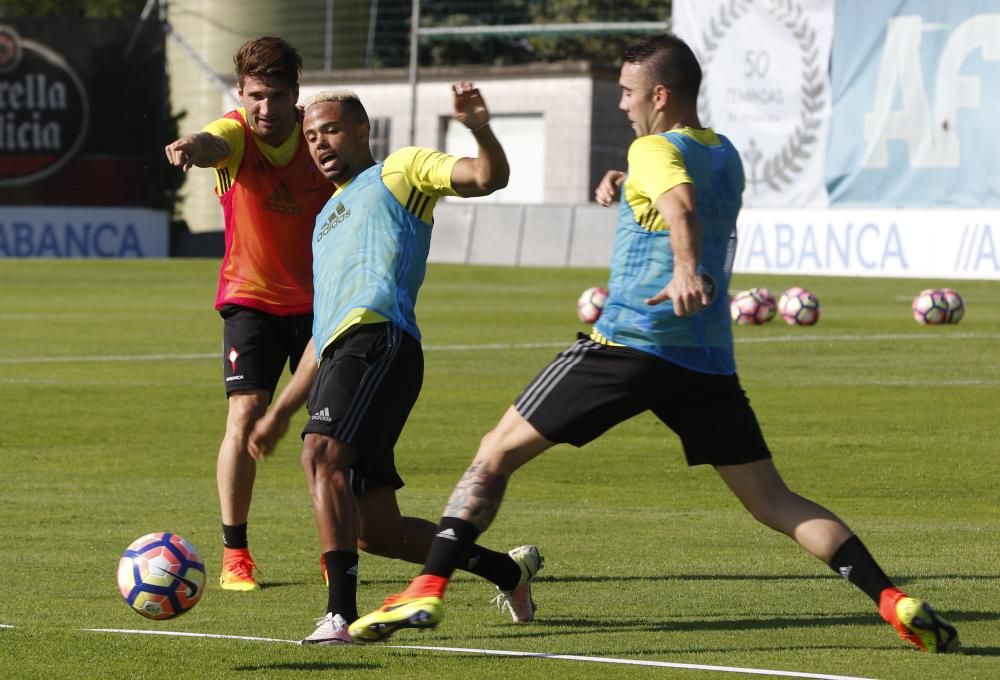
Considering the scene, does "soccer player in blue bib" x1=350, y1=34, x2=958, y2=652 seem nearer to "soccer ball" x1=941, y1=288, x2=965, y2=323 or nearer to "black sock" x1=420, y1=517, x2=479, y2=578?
"black sock" x1=420, y1=517, x2=479, y2=578

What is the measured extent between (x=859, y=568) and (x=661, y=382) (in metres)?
0.94

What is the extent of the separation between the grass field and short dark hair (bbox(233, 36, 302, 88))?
2210 mm

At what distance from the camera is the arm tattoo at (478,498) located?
6613mm

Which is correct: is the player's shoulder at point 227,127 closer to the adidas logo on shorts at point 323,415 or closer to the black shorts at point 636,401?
the adidas logo on shorts at point 323,415

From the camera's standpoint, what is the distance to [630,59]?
6.79 metres

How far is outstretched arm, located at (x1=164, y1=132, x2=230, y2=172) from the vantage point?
26.4 feet

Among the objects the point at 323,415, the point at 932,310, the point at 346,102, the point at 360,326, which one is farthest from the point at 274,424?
the point at 932,310

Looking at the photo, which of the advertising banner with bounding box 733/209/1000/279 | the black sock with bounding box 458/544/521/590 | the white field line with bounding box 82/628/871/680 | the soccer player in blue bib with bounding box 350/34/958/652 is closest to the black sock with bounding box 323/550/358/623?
the white field line with bounding box 82/628/871/680

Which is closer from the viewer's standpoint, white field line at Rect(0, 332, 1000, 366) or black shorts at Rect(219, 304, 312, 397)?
black shorts at Rect(219, 304, 312, 397)

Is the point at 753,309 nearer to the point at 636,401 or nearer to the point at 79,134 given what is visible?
the point at 636,401

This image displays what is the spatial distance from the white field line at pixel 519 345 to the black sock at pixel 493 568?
41.9 feet

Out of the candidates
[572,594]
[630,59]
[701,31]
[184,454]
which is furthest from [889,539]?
[701,31]

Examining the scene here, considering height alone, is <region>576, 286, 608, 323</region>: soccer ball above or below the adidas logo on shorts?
below

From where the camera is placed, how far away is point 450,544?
6598 mm
